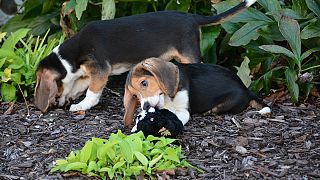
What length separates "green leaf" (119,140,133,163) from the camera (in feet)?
14.1

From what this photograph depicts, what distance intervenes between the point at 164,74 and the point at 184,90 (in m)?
0.34

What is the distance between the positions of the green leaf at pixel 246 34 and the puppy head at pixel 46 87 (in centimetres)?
158

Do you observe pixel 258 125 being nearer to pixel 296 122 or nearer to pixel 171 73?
pixel 296 122

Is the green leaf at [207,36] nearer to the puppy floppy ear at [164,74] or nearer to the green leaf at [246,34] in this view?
the green leaf at [246,34]

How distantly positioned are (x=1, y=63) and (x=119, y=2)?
5.08 feet

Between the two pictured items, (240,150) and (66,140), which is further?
(66,140)

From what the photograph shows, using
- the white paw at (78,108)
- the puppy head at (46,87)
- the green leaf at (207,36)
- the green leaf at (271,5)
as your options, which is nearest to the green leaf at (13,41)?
the puppy head at (46,87)

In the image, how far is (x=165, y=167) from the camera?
439 cm

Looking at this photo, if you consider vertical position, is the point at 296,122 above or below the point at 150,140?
below

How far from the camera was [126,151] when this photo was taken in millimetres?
4324

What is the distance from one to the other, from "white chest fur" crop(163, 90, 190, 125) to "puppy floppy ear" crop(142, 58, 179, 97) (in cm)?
13

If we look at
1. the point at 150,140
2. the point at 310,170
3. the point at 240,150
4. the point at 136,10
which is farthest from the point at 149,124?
the point at 136,10

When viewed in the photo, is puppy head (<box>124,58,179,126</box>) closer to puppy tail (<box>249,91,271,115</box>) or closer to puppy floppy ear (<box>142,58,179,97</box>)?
puppy floppy ear (<box>142,58,179,97</box>)


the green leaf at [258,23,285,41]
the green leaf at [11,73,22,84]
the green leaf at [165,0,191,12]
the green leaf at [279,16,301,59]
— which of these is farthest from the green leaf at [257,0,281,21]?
the green leaf at [11,73,22,84]
